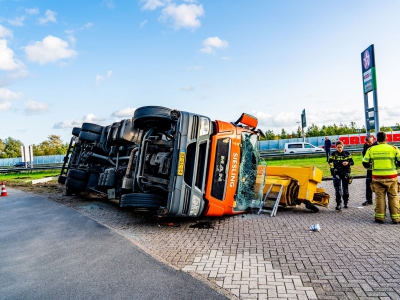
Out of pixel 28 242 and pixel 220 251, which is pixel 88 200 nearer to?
pixel 28 242

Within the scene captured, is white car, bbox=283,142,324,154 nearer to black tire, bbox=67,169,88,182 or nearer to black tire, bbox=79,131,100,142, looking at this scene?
black tire, bbox=79,131,100,142

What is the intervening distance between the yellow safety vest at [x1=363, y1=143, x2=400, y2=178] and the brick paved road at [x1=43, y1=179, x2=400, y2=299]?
93 cm

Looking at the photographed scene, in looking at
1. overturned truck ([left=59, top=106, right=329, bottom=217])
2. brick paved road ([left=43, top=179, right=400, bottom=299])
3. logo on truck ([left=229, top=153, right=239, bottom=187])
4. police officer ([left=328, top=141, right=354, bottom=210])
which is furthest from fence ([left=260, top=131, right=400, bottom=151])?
logo on truck ([left=229, top=153, right=239, bottom=187])

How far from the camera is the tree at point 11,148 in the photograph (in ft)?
286

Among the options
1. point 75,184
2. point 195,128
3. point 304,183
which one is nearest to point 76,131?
point 75,184

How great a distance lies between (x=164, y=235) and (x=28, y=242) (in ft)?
7.86

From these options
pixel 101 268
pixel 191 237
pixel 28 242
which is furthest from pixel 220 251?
pixel 28 242

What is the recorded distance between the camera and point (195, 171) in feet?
20.5

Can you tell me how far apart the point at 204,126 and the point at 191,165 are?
0.79 metres

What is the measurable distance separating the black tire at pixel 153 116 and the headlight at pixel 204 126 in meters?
0.72

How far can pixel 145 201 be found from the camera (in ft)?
20.7

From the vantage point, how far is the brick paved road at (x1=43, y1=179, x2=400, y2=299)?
3629 mm

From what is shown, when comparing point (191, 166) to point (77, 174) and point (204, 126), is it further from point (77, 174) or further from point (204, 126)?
point (77, 174)

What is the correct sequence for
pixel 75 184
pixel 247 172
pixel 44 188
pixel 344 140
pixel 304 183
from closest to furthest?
pixel 247 172 → pixel 304 183 → pixel 75 184 → pixel 44 188 → pixel 344 140
